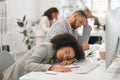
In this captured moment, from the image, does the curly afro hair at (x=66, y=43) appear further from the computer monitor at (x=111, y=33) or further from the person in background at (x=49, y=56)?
the computer monitor at (x=111, y=33)

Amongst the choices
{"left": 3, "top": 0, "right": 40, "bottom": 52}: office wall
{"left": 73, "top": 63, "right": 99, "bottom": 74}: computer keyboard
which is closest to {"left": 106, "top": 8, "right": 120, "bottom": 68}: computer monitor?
{"left": 73, "top": 63, "right": 99, "bottom": 74}: computer keyboard

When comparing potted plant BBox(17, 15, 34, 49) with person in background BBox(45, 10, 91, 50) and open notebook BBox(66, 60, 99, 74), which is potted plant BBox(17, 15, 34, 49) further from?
open notebook BBox(66, 60, 99, 74)

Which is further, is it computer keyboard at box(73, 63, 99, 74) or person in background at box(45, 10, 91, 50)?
person in background at box(45, 10, 91, 50)

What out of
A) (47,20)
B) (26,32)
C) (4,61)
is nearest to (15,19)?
(26,32)

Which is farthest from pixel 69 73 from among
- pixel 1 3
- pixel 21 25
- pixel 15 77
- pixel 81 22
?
pixel 21 25

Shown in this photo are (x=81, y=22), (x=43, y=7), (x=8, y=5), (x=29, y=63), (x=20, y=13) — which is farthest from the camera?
(x=43, y=7)

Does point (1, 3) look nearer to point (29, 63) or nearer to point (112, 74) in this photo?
point (29, 63)

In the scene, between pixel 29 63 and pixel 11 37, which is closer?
pixel 29 63

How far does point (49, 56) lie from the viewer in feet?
7.22

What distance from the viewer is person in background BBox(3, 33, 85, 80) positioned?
6.93ft

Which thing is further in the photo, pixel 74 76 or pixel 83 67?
pixel 83 67

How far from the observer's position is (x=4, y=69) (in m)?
2.39

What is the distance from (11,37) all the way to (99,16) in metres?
2.80

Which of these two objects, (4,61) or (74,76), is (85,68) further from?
(4,61)
